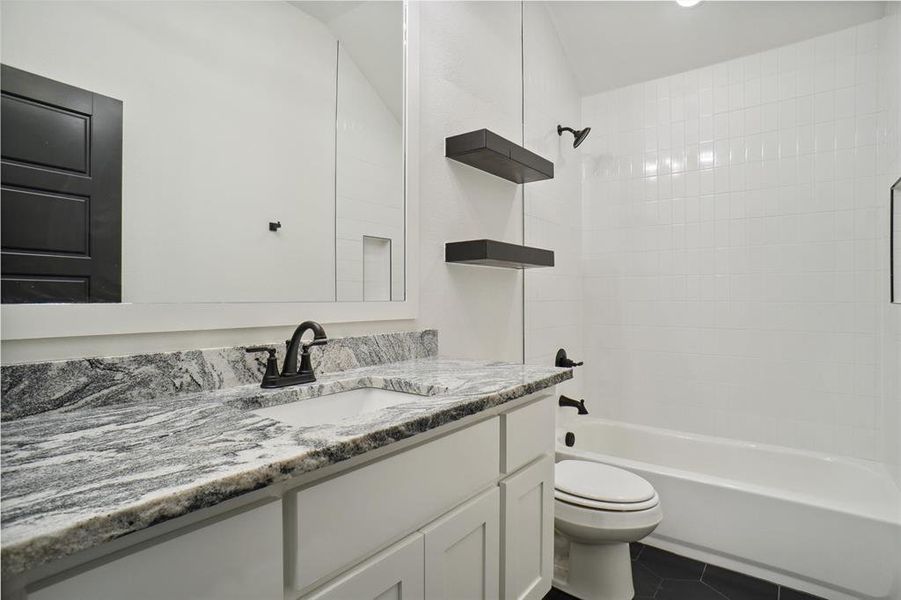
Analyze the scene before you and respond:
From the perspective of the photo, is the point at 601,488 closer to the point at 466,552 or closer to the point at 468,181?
the point at 466,552

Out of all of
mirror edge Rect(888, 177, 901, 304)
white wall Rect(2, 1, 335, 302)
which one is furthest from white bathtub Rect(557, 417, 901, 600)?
white wall Rect(2, 1, 335, 302)

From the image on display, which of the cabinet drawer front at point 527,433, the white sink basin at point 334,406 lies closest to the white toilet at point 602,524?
the cabinet drawer front at point 527,433

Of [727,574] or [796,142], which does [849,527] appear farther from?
[796,142]

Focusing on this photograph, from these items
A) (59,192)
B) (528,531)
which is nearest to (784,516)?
(528,531)

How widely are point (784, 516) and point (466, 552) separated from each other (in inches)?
61.5

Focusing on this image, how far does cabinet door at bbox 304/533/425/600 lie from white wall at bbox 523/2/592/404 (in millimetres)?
1600

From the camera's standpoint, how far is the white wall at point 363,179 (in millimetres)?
1489

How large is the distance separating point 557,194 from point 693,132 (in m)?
0.84

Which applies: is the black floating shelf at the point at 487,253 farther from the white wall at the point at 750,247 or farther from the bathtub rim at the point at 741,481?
the white wall at the point at 750,247

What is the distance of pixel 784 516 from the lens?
1.88 metres

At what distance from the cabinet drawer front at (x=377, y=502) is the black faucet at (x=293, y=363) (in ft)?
1.44

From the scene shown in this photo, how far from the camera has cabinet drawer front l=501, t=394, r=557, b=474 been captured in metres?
1.22

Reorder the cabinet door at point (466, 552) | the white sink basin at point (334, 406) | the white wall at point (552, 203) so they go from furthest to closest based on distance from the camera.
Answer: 1. the white wall at point (552, 203)
2. the white sink basin at point (334, 406)
3. the cabinet door at point (466, 552)

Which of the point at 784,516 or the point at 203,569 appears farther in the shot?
the point at 784,516
